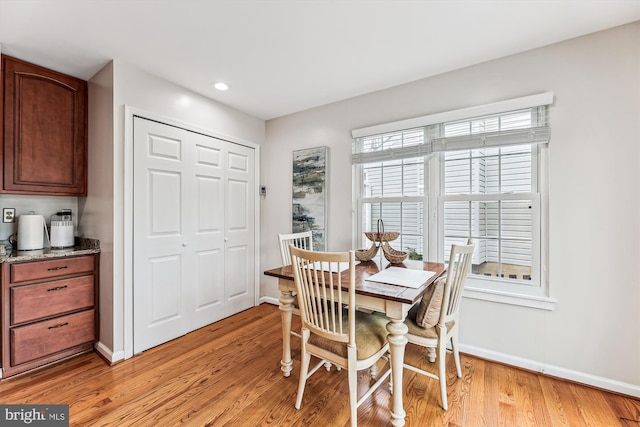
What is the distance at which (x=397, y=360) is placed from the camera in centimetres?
158

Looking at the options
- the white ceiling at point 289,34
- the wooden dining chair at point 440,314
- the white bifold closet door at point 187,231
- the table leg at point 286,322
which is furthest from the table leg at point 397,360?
the white bifold closet door at point 187,231

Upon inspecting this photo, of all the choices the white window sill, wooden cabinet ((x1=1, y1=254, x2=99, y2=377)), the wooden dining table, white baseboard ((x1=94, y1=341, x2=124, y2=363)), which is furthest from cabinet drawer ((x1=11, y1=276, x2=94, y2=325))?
the white window sill

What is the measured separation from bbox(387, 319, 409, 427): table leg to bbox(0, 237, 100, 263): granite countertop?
8.04ft

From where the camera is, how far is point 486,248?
2.36 meters

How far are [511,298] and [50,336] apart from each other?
3.56 metres

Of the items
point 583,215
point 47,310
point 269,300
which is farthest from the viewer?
point 269,300

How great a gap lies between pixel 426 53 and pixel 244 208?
242cm

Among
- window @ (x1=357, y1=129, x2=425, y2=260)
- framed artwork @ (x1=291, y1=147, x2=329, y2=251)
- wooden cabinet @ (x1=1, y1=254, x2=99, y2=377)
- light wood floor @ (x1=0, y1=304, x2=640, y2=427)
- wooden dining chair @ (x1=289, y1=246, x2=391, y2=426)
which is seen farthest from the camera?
framed artwork @ (x1=291, y1=147, x2=329, y2=251)

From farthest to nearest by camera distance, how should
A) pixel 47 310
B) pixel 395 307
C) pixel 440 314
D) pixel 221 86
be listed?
pixel 221 86
pixel 47 310
pixel 440 314
pixel 395 307

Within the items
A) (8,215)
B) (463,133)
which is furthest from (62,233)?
(463,133)

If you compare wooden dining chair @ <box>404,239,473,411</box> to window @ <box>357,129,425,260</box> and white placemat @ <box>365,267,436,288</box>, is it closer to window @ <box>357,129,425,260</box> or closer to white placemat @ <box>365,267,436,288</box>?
white placemat @ <box>365,267,436,288</box>

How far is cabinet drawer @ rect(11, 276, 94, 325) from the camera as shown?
6.69 ft

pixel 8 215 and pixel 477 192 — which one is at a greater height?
pixel 477 192

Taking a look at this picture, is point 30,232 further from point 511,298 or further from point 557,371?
point 557,371
